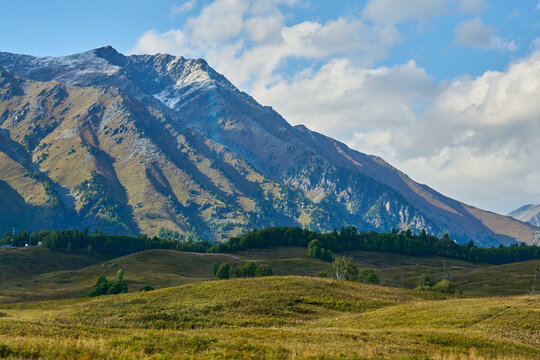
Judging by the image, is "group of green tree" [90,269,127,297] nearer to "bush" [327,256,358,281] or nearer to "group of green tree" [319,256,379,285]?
"group of green tree" [319,256,379,285]

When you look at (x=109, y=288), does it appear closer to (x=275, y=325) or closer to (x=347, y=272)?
(x=347, y=272)

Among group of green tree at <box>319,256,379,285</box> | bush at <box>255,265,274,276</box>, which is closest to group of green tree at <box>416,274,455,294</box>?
group of green tree at <box>319,256,379,285</box>

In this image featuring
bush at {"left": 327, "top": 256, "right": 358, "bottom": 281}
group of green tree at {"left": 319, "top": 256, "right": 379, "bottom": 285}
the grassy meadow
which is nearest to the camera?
the grassy meadow

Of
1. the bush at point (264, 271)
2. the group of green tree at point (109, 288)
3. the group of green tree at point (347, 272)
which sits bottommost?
the group of green tree at point (109, 288)

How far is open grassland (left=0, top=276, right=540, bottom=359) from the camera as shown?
35469mm

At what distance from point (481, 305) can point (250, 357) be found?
183 feet

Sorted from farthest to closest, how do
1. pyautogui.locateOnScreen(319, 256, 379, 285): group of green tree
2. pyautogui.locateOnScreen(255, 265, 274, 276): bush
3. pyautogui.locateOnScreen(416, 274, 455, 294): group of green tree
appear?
pyautogui.locateOnScreen(255, 265, 274, 276): bush → pyautogui.locateOnScreen(319, 256, 379, 285): group of green tree → pyautogui.locateOnScreen(416, 274, 455, 294): group of green tree

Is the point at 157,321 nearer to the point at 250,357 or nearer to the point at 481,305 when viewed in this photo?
the point at 250,357

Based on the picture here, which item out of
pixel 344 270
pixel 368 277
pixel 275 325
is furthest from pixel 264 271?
pixel 275 325

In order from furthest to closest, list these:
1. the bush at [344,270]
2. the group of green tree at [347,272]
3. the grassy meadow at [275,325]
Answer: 1. the group of green tree at [347,272]
2. the bush at [344,270]
3. the grassy meadow at [275,325]

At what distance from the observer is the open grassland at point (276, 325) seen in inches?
1396

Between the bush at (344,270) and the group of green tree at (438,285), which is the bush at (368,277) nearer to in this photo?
the bush at (344,270)

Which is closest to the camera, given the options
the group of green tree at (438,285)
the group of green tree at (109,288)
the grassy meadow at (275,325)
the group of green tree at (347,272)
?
the grassy meadow at (275,325)

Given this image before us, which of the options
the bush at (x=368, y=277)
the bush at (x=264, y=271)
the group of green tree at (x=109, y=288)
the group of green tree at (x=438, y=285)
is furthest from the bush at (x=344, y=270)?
the group of green tree at (x=109, y=288)
